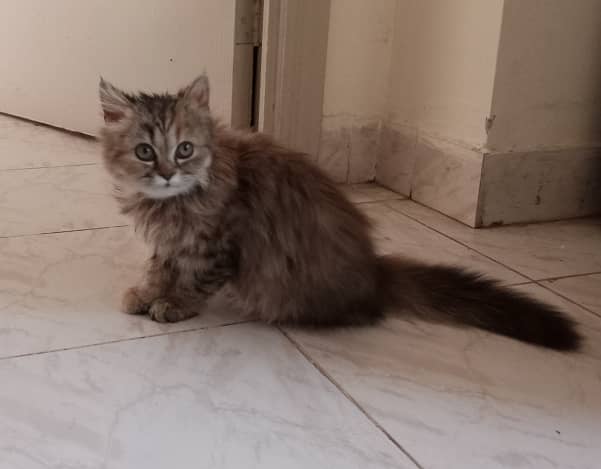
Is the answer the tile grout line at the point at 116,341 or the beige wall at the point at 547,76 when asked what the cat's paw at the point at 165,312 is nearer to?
the tile grout line at the point at 116,341

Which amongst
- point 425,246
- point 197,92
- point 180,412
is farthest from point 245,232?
point 425,246

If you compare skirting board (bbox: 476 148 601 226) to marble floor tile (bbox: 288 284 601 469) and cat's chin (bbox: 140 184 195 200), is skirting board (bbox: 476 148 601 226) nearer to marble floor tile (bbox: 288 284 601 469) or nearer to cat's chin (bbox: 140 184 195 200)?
marble floor tile (bbox: 288 284 601 469)

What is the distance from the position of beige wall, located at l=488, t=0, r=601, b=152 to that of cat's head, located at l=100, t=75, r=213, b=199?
2.97 ft

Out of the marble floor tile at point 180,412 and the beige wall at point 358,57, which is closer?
the marble floor tile at point 180,412

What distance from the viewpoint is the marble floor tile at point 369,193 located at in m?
2.20

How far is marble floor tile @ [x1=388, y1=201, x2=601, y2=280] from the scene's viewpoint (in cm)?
173

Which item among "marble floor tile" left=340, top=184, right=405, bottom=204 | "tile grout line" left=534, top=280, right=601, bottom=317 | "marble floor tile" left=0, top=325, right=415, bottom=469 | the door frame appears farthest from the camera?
"marble floor tile" left=340, top=184, right=405, bottom=204

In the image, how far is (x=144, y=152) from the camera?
127cm

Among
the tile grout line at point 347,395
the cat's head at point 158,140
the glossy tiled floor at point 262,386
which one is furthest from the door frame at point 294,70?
the tile grout line at point 347,395

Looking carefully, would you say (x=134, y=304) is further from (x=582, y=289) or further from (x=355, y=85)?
(x=355, y=85)

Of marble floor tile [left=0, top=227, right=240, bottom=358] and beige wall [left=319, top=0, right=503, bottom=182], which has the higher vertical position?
beige wall [left=319, top=0, right=503, bottom=182]

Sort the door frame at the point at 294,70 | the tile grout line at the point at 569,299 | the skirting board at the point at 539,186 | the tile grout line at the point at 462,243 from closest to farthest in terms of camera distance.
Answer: the tile grout line at the point at 569,299 → the tile grout line at the point at 462,243 → the skirting board at the point at 539,186 → the door frame at the point at 294,70

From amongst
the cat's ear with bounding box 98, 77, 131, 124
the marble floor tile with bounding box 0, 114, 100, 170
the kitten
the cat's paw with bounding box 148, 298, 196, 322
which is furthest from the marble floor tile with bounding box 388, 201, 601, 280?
the marble floor tile with bounding box 0, 114, 100, 170

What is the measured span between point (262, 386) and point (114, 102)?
0.57 metres
